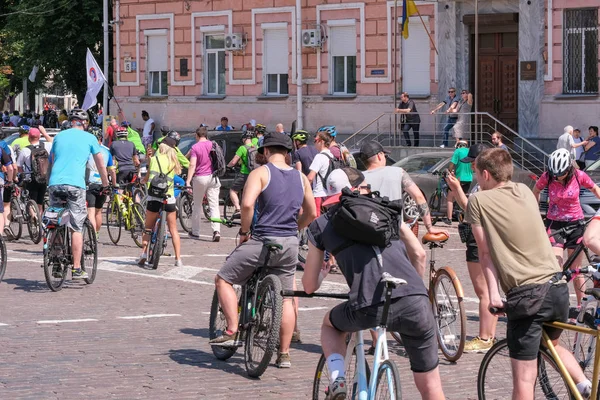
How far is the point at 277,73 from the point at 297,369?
26995 mm

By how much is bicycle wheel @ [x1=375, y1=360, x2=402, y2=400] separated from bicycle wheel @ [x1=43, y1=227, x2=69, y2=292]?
817cm

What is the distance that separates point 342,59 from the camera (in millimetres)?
34625

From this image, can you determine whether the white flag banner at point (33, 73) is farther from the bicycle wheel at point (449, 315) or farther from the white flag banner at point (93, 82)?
the bicycle wheel at point (449, 315)

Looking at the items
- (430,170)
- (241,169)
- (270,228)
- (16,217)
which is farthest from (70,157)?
(430,170)

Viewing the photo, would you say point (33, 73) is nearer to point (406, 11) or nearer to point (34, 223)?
point (406, 11)

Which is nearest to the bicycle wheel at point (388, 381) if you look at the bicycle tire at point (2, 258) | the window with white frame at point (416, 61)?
the bicycle tire at point (2, 258)

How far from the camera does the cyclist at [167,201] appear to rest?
634 inches

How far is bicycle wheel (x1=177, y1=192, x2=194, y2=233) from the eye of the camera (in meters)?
21.7

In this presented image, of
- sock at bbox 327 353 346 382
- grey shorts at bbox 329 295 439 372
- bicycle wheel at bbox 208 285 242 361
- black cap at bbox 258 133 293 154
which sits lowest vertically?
bicycle wheel at bbox 208 285 242 361

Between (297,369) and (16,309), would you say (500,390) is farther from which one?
(16,309)

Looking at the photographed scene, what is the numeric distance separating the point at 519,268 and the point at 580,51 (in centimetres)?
2342

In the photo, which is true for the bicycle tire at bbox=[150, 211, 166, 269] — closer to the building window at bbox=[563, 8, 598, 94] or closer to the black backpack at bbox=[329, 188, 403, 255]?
the black backpack at bbox=[329, 188, 403, 255]

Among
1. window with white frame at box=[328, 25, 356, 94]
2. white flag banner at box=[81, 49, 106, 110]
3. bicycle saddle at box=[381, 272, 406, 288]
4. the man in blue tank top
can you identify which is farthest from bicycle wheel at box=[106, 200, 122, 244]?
window with white frame at box=[328, 25, 356, 94]

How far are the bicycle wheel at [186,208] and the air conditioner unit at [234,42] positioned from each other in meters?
14.7
